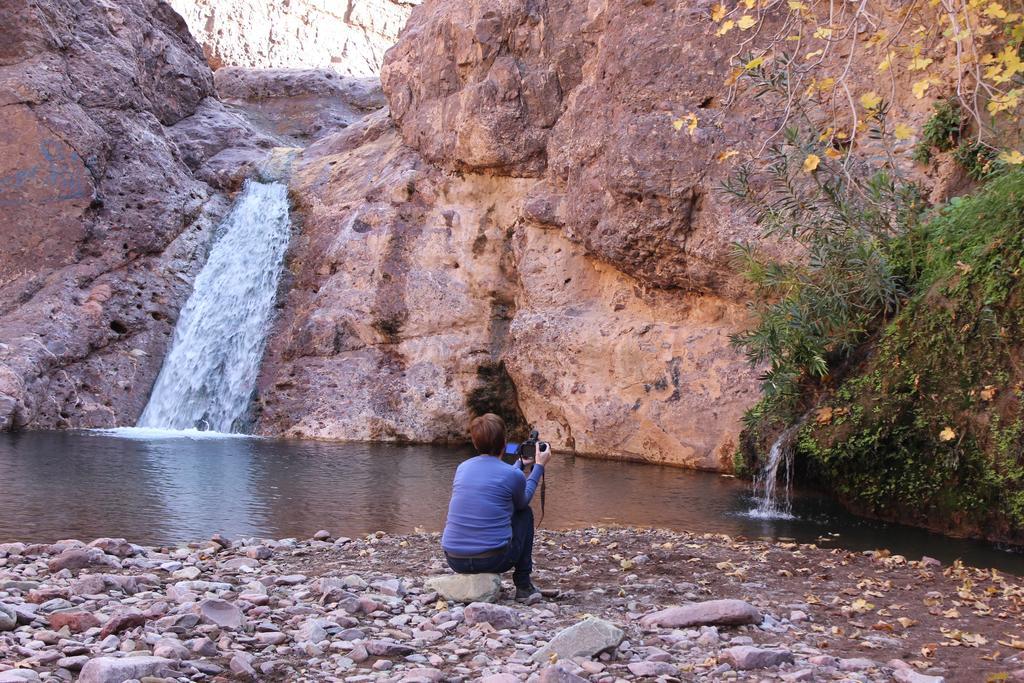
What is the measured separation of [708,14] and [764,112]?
218 cm

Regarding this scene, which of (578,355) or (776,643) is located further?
(578,355)

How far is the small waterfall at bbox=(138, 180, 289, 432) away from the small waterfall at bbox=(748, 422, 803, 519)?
11.6 metres

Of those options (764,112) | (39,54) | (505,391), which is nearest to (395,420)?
(505,391)

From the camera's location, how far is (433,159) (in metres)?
22.0

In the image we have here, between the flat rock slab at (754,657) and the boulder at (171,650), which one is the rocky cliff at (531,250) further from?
the boulder at (171,650)

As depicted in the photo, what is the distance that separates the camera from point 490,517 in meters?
6.06

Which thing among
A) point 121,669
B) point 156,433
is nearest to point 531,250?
point 156,433

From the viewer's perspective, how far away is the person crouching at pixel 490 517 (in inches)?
239

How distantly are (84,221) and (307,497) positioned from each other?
1299 cm

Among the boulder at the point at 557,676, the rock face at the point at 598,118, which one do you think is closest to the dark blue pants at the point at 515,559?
the boulder at the point at 557,676

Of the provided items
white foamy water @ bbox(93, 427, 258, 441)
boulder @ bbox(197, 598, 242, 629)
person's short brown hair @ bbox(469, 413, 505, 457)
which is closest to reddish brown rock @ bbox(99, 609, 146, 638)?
boulder @ bbox(197, 598, 242, 629)

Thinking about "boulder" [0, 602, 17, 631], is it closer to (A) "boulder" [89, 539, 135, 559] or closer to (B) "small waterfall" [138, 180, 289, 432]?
(A) "boulder" [89, 539, 135, 559]

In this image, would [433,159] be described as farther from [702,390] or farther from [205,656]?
[205,656]

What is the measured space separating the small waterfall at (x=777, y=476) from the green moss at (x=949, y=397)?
28 cm
